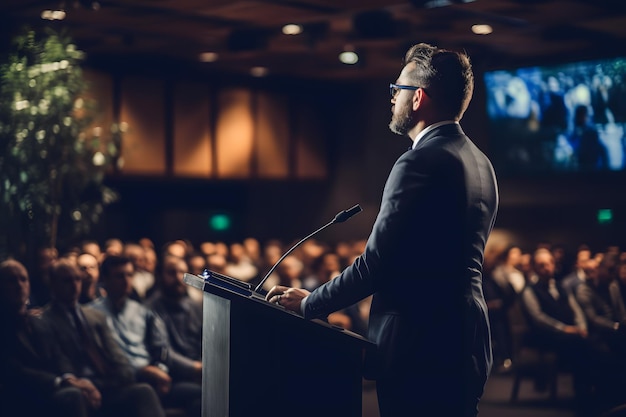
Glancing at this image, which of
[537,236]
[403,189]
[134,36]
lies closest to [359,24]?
[134,36]

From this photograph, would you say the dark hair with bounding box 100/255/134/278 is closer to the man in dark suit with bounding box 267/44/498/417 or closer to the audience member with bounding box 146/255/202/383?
the audience member with bounding box 146/255/202/383

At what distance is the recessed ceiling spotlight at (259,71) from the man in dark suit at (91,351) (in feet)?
26.0

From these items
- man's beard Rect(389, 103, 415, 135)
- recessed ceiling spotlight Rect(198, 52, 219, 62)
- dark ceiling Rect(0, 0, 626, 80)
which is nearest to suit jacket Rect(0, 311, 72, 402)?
man's beard Rect(389, 103, 415, 135)

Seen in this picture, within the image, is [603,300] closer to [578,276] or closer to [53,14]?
[578,276]

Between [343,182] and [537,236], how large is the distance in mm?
3014

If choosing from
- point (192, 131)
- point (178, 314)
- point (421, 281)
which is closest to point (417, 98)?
point (421, 281)

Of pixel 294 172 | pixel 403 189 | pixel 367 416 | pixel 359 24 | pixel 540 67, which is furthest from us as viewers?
pixel 294 172

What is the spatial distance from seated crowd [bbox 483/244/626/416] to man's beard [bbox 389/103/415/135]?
3.80m

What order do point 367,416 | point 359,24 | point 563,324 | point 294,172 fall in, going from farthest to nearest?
point 294,172, point 359,24, point 563,324, point 367,416

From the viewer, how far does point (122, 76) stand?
36.3ft

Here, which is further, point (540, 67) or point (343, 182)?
point (343, 182)

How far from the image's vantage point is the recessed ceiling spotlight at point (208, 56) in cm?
1087

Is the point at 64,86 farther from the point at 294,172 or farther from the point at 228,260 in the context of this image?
the point at 294,172

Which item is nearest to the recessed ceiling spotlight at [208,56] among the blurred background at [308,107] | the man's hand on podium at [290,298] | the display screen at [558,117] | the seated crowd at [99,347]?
the blurred background at [308,107]
